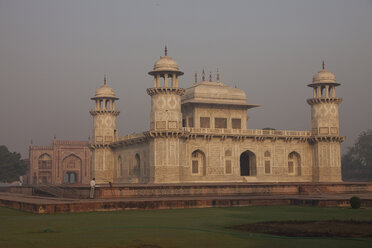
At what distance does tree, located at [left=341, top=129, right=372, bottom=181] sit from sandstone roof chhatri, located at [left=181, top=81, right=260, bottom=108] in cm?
3162

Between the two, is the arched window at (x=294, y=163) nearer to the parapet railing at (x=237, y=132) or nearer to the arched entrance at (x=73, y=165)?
the parapet railing at (x=237, y=132)

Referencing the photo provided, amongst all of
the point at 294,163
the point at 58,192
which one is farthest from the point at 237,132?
the point at 58,192

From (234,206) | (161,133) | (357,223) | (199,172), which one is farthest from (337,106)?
(357,223)

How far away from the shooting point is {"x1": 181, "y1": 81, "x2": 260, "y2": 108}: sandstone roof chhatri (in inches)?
2034

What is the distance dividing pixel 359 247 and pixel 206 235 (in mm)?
3758

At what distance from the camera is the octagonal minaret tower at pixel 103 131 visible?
180 ft

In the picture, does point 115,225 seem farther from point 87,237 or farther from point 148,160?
point 148,160

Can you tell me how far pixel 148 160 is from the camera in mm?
47500

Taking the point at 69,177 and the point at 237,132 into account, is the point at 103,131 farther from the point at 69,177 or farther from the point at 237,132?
the point at 69,177

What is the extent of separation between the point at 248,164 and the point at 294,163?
437 centimetres

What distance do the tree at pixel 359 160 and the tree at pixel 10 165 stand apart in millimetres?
47177

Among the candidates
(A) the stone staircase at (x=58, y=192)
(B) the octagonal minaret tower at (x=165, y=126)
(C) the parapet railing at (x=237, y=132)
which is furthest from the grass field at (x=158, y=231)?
(C) the parapet railing at (x=237, y=132)

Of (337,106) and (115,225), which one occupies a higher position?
(337,106)

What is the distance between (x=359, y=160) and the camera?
3467 inches
